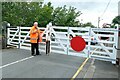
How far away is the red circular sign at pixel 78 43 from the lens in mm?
11516

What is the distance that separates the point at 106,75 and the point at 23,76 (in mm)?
3082

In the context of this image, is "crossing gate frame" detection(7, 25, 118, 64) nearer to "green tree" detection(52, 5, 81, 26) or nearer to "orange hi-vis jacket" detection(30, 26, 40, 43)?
"orange hi-vis jacket" detection(30, 26, 40, 43)

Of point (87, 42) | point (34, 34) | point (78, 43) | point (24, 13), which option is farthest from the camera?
point (24, 13)

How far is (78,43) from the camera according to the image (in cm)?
1181

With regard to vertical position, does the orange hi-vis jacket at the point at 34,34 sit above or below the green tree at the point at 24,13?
below

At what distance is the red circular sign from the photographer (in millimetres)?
11516

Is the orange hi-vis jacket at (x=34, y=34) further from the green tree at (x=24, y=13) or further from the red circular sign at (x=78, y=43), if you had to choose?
the green tree at (x=24, y=13)

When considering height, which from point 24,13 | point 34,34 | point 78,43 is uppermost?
point 24,13

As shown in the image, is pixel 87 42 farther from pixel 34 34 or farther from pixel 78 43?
pixel 34 34

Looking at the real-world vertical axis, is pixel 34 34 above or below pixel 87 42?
above

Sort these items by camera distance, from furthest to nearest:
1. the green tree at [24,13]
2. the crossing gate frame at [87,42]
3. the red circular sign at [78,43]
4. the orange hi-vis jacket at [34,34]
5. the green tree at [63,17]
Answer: the green tree at [63,17] < the green tree at [24,13] < the orange hi-vis jacket at [34,34] < the red circular sign at [78,43] < the crossing gate frame at [87,42]

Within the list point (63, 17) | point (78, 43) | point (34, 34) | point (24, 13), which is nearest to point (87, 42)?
point (78, 43)

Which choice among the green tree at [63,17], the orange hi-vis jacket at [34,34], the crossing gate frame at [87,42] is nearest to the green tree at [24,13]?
the green tree at [63,17]

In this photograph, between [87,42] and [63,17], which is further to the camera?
[63,17]
